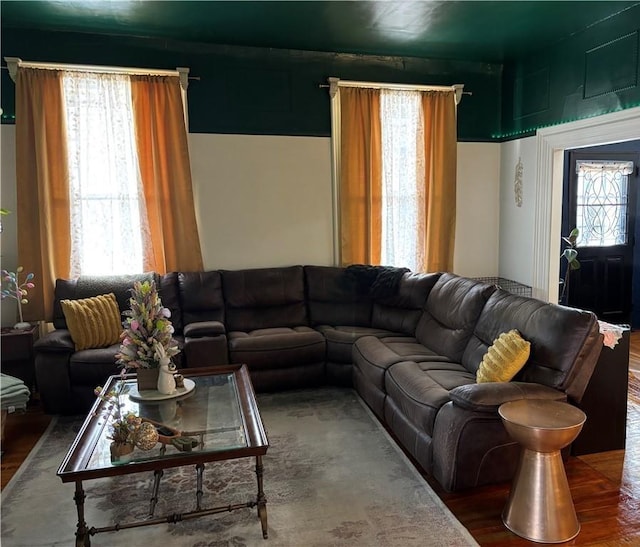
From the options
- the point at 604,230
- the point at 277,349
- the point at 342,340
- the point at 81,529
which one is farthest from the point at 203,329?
the point at 604,230

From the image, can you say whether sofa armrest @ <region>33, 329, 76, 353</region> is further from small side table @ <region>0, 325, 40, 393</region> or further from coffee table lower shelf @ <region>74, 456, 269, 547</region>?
coffee table lower shelf @ <region>74, 456, 269, 547</region>

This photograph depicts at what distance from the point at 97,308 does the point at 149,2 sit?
7.21 feet

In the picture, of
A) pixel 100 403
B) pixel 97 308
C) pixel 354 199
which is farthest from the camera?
pixel 354 199

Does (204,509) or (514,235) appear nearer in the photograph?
(204,509)

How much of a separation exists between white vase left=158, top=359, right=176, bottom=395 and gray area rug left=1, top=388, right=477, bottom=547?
19.0 inches

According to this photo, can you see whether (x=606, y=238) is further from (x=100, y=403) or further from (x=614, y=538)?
(x=100, y=403)

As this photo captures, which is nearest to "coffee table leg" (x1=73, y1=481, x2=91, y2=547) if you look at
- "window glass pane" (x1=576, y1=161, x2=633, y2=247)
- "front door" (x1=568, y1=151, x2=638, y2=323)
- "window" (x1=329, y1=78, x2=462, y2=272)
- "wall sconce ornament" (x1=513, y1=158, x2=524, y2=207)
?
"window" (x1=329, y1=78, x2=462, y2=272)

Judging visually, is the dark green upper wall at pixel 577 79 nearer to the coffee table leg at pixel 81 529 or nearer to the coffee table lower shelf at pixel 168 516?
the coffee table lower shelf at pixel 168 516

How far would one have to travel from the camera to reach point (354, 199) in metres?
4.95

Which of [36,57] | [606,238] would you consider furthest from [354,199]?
[606,238]

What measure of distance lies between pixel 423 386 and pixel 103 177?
312cm

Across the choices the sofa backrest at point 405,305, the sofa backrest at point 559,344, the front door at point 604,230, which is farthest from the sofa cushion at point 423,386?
the front door at point 604,230

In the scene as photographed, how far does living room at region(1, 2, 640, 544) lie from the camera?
13.9 feet

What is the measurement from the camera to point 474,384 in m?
2.80
